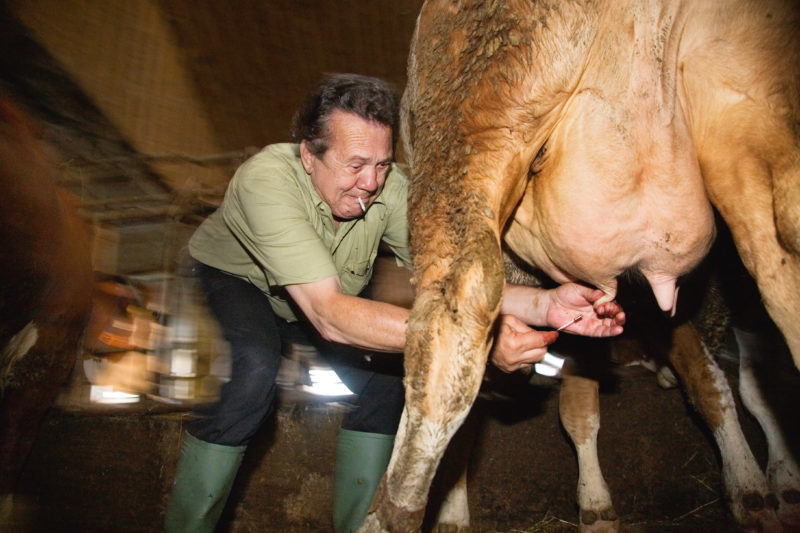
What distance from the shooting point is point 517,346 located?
1.67 metres

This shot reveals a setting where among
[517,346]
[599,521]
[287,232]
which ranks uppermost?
[287,232]

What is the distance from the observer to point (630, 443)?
2.97 m

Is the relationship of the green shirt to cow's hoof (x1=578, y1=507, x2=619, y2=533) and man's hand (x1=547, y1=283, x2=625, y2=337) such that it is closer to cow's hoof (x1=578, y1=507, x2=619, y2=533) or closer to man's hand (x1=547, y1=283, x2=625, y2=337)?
man's hand (x1=547, y1=283, x2=625, y2=337)

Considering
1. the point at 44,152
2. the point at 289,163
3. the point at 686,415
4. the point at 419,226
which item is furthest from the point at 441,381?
the point at 44,152

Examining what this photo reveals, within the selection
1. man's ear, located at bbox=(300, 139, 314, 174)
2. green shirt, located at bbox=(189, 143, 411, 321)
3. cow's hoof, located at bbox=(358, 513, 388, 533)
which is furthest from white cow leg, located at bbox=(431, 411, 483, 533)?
man's ear, located at bbox=(300, 139, 314, 174)

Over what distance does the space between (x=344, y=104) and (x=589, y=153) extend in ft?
2.86

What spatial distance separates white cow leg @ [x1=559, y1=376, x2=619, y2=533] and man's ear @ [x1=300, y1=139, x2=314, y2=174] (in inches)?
68.6

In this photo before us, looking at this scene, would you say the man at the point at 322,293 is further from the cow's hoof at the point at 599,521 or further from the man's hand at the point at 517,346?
the cow's hoof at the point at 599,521

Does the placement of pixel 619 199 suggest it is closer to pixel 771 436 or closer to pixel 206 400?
pixel 206 400

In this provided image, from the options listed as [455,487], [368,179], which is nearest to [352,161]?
[368,179]

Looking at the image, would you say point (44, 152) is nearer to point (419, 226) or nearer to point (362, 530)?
point (419, 226)

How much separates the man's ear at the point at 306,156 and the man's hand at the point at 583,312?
99 cm

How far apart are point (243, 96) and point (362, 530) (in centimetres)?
512

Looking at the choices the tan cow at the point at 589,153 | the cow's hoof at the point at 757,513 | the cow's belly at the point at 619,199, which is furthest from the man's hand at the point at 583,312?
the cow's hoof at the point at 757,513
